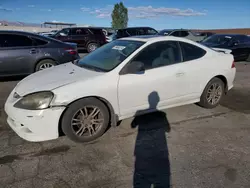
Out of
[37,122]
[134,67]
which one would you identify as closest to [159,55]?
[134,67]

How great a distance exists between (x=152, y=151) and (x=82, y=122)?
109 centimetres

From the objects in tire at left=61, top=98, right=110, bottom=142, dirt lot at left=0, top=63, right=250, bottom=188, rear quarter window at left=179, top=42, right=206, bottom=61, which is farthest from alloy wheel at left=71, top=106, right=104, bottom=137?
rear quarter window at left=179, top=42, right=206, bottom=61

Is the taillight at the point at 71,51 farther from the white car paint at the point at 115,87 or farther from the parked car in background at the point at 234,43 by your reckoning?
the parked car in background at the point at 234,43

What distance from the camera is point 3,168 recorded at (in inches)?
109

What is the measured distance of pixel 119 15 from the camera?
67.6 meters

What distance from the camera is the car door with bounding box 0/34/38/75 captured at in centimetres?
649

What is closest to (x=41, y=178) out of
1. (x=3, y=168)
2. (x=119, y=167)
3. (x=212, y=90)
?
(x=3, y=168)

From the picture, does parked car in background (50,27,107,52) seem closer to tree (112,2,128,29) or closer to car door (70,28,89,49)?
car door (70,28,89,49)

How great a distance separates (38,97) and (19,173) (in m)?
0.98

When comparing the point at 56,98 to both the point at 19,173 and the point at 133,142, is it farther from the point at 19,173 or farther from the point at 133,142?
the point at 133,142

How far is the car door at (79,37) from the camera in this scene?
15.4m

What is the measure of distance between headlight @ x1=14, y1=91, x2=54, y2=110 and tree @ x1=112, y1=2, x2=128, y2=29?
2622 inches

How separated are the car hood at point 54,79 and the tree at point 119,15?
65.9 meters

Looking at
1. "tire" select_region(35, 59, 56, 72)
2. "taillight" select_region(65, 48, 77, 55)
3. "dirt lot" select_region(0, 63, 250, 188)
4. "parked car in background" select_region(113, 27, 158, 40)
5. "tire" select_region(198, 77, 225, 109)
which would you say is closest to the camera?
"dirt lot" select_region(0, 63, 250, 188)
